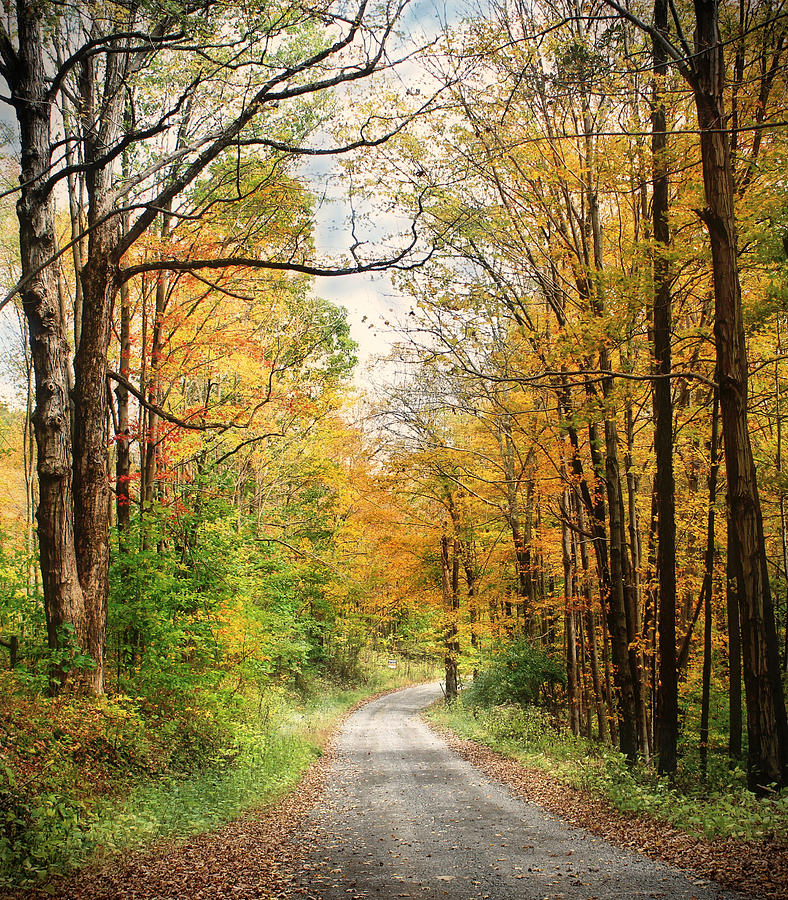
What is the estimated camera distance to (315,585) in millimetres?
26438

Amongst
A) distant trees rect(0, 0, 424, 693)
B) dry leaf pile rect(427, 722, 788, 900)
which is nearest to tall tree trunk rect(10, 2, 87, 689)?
distant trees rect(0, 0, 424, 693)

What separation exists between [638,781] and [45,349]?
9957mm

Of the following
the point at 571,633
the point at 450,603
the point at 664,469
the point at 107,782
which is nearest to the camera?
the point at 107,782

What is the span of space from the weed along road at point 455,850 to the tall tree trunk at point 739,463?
2.05 metres

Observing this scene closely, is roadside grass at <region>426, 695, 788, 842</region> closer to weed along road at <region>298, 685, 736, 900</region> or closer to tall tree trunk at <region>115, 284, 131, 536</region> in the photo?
weed along road at <region>298, 685, 736, 900</region>

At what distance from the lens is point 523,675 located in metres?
18.0

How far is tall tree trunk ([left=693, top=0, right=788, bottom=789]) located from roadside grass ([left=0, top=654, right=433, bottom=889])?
6390 millimetres

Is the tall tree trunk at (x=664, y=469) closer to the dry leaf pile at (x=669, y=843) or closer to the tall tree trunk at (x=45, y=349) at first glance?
the dry leaf pile at (x=669, y=843)

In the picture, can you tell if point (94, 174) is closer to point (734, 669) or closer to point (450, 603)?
point (734, 669)

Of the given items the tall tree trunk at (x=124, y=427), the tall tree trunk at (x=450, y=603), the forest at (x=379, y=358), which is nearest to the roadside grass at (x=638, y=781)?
the forest at (x=379, y=358)

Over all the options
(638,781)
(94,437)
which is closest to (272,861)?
(94,437)

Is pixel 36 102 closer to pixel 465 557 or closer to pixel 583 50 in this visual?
pixel 583 50

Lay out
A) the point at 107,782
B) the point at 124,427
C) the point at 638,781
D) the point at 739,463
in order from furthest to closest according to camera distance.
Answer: the point at 124,427
the point at 638,781
the point at 107,782
the point at 739,463

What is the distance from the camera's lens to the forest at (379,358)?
7.44 meters
